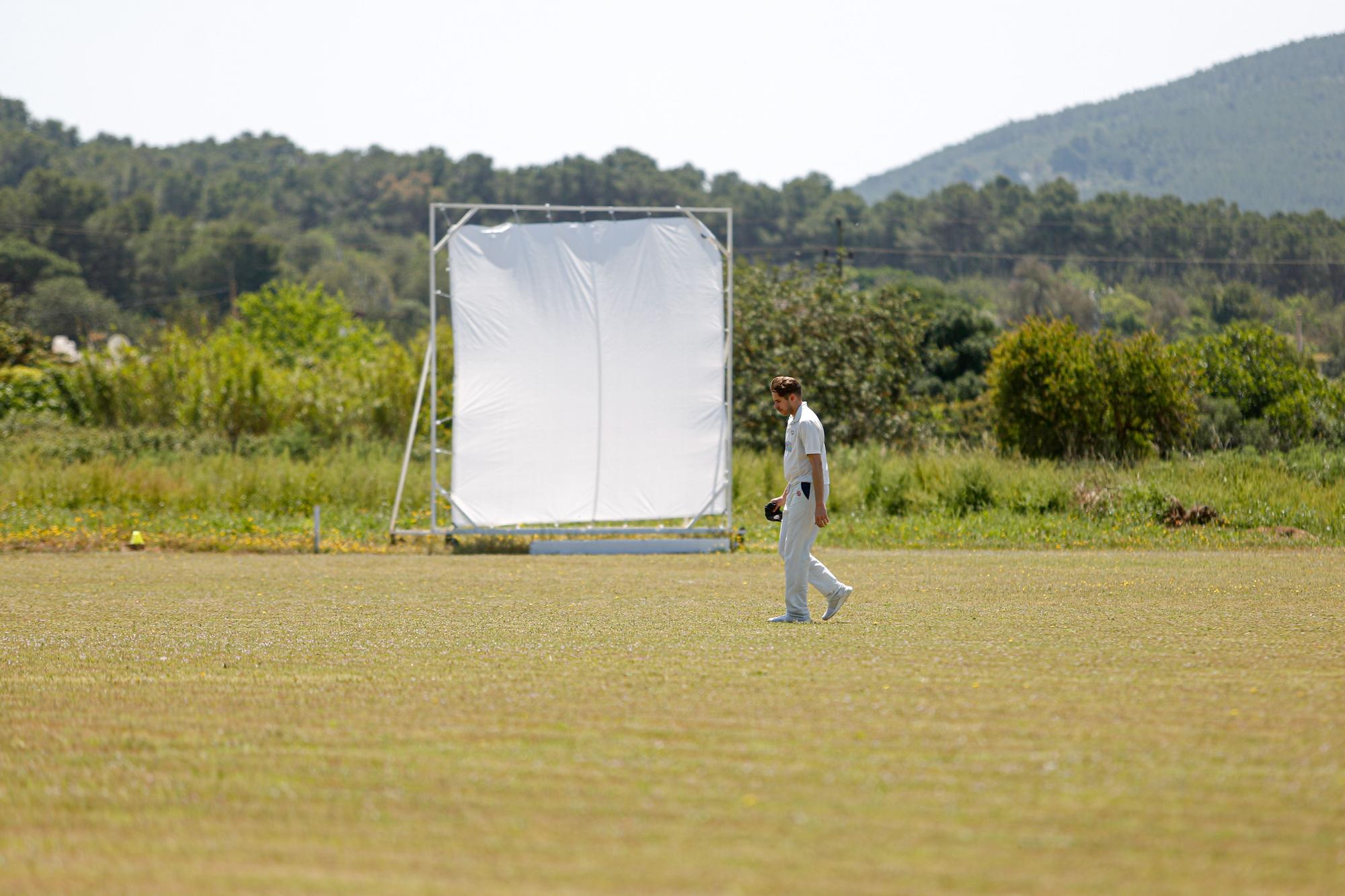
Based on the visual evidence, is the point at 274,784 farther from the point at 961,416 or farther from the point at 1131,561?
the point at 961,416

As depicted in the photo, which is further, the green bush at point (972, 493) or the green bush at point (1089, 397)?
the green bush at point (1089, 397)

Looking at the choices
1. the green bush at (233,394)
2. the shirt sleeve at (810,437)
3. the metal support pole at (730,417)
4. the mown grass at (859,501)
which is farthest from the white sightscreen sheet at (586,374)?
the green bush at (233,394)

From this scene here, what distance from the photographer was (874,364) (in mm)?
32906

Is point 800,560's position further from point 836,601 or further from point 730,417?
point 730,417

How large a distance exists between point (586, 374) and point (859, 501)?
531cm

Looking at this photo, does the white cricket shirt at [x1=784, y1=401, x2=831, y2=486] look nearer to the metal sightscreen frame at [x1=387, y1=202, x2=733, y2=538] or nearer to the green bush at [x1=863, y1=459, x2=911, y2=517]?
the metal sightscreen frame at [x1=387, y1=202, x2=733, y2=538]

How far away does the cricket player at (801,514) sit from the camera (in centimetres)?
1044

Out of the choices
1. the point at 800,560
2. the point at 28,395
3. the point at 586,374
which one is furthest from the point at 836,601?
the point at 28,395

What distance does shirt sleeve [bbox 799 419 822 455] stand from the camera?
10.4m

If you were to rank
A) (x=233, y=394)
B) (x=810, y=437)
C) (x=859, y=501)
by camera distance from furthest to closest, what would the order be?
(x=233, y=394), (x=859, y=501), (x=810, y=437)

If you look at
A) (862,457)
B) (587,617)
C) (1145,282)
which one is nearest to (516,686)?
(587,617)

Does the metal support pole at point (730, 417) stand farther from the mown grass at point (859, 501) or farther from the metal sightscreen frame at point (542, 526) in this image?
the mown grass at point (859, 501)

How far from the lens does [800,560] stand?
1051 centimetres

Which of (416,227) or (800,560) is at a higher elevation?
(416,227)
